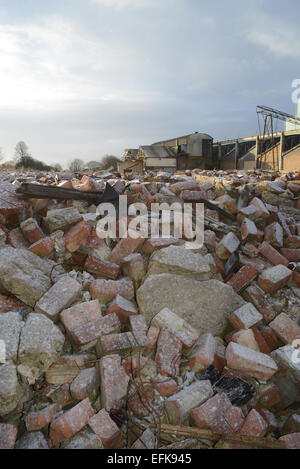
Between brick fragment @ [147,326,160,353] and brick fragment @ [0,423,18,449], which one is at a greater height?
brick fragment @ [147,326,160,353]

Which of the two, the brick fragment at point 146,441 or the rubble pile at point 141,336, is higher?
the rubble pile at point 141,336

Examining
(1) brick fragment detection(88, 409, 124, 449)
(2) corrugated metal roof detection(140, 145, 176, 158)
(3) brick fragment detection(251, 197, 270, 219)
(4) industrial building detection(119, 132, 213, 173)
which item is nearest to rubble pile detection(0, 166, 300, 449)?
(1) brick fragment detection(88, 409, 124, 449)

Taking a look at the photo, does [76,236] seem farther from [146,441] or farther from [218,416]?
[218,416]

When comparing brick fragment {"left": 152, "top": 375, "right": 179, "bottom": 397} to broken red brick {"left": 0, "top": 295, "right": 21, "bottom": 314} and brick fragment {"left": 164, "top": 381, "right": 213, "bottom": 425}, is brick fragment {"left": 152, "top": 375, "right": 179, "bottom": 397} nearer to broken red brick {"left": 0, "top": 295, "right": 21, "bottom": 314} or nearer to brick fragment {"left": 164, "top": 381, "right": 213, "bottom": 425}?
brick fragment {"left": 164, "top": 381, "right": 213, "bottom": 425}

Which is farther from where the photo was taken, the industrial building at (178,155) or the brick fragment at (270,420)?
the industrial building at (178,155)

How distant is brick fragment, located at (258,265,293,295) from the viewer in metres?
3.14

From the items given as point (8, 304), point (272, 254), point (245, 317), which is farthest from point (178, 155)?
point (8, 304)

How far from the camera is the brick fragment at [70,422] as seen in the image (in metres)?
1.90

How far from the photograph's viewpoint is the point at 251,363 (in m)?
2.34

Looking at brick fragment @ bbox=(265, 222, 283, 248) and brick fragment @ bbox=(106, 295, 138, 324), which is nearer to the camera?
brick fragment @ bbox=(106, 295, 138, 324)

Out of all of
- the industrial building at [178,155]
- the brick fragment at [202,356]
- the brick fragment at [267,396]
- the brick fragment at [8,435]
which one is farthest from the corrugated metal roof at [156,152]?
the brick fragment at [8,435]

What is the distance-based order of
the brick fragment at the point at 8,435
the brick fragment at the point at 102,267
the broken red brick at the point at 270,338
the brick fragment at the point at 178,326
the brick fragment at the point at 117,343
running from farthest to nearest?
the brick fragment at the point at 102,267, the broken red brick at the point at 270,338, the brick fragment at the point at 178,326, the brick fragment at the point at 117,343, the brick fragment at the point at 8,435

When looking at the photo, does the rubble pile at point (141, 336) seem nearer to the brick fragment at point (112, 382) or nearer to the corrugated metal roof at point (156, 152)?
the brick fragment at point (112, 382)

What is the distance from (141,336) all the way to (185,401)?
1.95 feet
